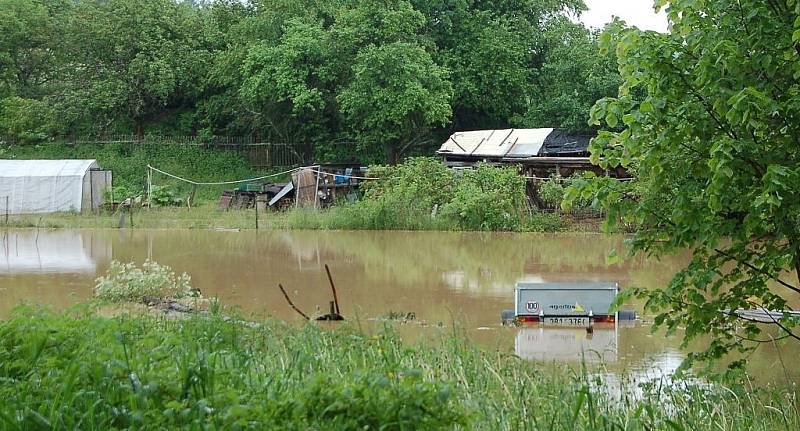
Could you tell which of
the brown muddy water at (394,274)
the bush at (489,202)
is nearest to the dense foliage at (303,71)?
the bush at (489,202)

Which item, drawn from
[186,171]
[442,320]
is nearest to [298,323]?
[442,320]

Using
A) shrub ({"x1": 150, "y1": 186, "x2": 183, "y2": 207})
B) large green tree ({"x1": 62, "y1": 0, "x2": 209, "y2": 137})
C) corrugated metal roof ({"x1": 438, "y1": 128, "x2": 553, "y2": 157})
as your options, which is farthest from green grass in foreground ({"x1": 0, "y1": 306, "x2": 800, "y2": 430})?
large green tree ({"x1": 62, "y1": 0, "x2": 209, "y2": 137})

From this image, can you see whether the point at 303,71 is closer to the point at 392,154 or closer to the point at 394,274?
the point at 392,154

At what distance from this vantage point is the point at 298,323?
1161 centimetres

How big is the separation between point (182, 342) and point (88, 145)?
106 ft

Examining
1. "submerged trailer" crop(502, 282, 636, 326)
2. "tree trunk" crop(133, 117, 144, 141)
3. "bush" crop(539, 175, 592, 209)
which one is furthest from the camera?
"tree trunk" crop(133, 117, 144, 141)

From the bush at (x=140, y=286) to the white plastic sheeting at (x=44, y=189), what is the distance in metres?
17.4

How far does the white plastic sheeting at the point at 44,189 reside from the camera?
30141 millimetres

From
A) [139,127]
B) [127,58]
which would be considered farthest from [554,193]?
[139,127]

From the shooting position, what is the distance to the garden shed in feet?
98.9

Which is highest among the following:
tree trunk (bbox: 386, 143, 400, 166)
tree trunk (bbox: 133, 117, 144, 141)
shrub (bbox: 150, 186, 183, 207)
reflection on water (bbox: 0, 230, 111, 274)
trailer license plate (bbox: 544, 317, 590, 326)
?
tree trunk (bbox: 133, 117, 144, 141)

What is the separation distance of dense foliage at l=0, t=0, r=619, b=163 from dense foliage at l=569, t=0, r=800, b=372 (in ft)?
76.8

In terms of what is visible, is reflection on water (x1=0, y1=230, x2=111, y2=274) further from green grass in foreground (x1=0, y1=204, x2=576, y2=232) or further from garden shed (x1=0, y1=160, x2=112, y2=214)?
garden shed (x1=0, y1=160, x2=112, y2=214)

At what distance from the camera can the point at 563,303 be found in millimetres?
12531
